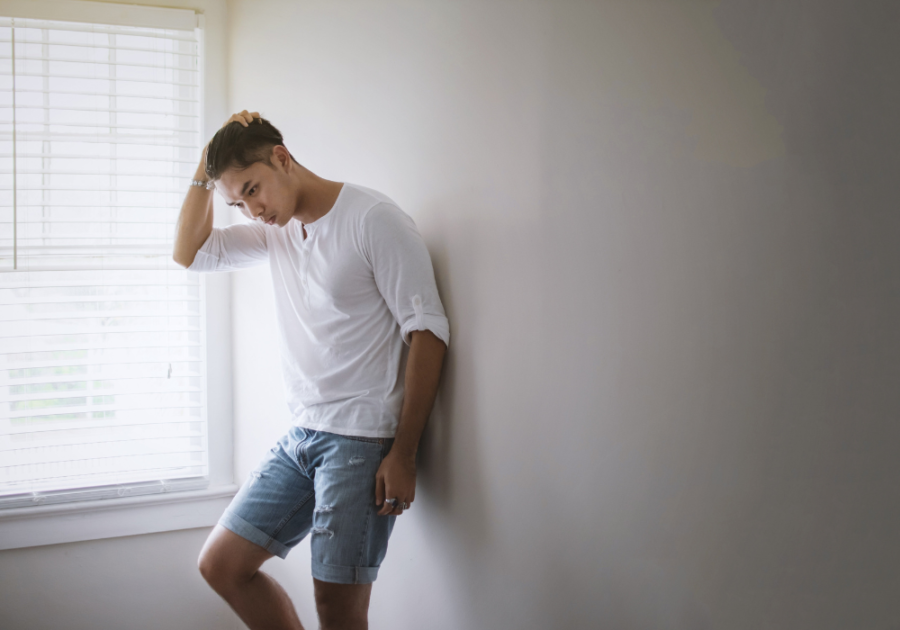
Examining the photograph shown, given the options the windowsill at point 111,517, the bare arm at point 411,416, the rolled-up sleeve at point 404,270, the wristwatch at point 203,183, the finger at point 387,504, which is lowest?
the windowsill at point 111,517

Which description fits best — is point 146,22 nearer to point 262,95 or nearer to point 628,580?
point 262,95

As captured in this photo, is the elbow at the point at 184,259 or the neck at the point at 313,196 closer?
the neck at the point at 313,196

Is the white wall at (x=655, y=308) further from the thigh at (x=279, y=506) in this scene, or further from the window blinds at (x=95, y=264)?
the window blinds at (x=95, y=264)

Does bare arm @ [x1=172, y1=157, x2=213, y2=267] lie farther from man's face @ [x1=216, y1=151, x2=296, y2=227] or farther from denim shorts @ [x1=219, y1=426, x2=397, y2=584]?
denim shorts @ [x1=219, y1=426, x2=397, y2=584]

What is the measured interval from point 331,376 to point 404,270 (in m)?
0.31

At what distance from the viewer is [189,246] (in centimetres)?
157

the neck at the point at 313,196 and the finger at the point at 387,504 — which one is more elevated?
the neck at the point at 313,196

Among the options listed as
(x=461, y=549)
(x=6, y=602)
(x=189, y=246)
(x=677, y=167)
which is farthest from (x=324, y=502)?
(x=6, y=602)

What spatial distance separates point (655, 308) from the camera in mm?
744

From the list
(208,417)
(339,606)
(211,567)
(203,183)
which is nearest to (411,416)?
(339,606)

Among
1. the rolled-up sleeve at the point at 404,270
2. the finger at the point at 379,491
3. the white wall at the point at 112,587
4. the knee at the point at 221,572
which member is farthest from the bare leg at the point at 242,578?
the white wall at the point at 112,587

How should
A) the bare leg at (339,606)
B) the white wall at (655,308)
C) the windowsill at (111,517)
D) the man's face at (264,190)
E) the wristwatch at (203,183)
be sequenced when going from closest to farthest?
1. the white wall at (655,308)
2. the bare leg at (339,606)
3. the man's face at (264,190)
4. the wristwatch at (203,183)
5. the windowsill at (111,517)

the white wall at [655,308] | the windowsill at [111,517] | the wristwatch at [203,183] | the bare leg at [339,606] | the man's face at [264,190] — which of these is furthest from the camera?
the windowsill at [111,517]

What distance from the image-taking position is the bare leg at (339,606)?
1.17m
